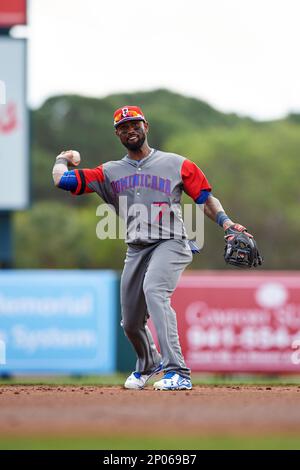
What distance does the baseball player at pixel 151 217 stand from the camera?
6898 millimetres

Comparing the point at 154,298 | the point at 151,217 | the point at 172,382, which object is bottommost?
the point at 172,382

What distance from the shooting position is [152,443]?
16.6 ft

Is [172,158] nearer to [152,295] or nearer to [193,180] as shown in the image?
[193,180]

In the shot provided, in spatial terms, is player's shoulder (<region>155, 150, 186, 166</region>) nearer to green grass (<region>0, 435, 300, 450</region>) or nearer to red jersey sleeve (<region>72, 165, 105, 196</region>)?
red jersey sleeve (<region>72, 165, 105, 196</region>)

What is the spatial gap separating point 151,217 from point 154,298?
0.52 m

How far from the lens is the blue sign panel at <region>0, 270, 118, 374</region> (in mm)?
14367

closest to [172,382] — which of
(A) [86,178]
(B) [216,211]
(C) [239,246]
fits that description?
(C) [239,246]

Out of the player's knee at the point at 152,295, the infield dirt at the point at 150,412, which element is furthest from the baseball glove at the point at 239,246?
the infield dirt at the point at 150,412

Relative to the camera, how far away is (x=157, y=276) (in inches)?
272

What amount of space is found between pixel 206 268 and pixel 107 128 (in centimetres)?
1628

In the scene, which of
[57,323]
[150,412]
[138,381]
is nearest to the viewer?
[150,412]

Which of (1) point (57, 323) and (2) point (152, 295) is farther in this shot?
(1) point (57, 323)

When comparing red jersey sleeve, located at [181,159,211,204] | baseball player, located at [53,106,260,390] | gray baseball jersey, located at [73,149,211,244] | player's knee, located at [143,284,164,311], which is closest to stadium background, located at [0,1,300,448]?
baseball player, located at [53,106,260,390]
